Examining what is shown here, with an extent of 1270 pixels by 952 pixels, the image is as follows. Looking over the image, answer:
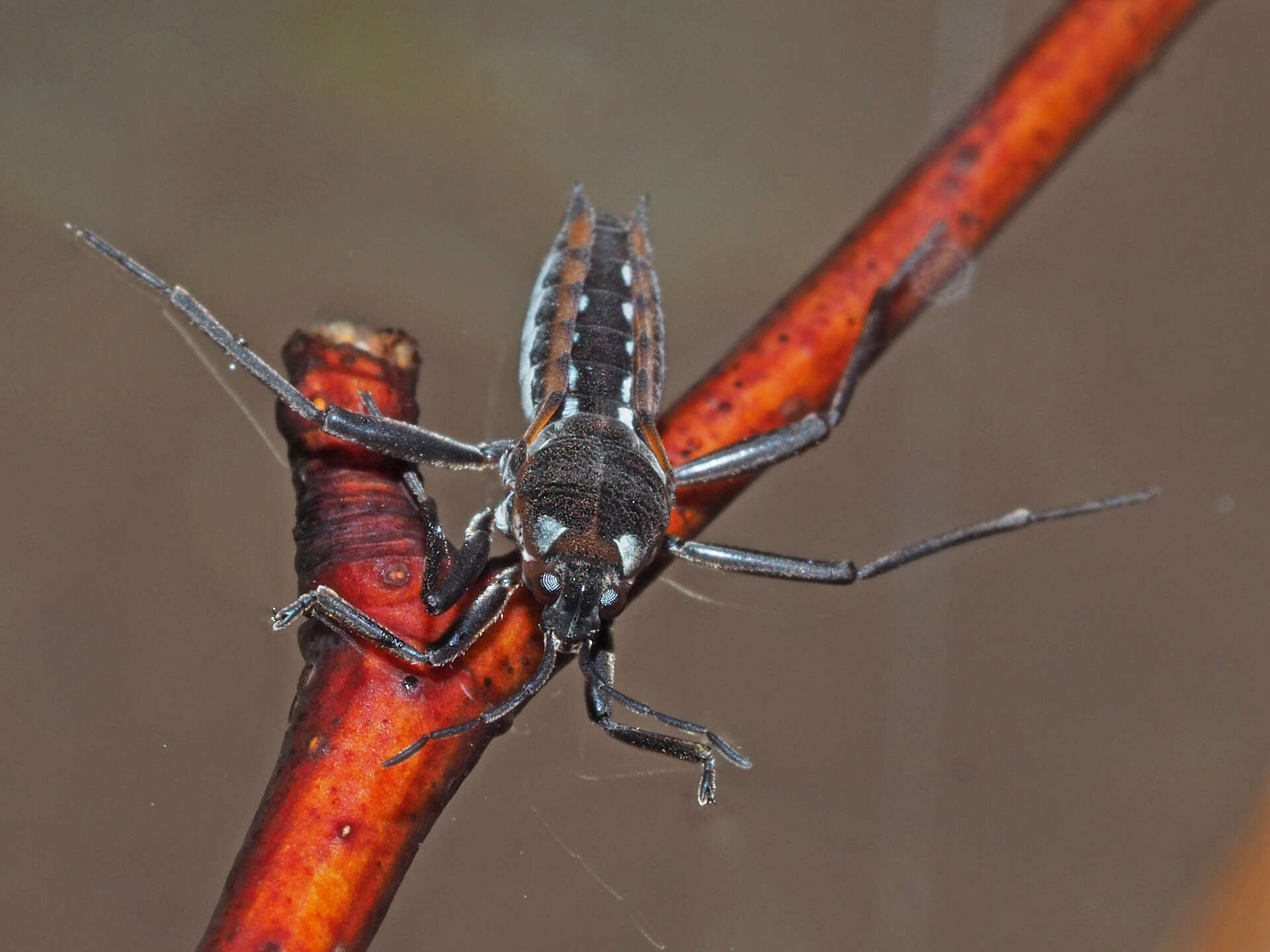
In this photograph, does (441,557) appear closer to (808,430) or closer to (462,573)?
(462,573)

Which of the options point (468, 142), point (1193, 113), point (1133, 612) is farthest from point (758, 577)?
point (1193, 113)

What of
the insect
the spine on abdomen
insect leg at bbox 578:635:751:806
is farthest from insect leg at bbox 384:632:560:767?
the spine on abdomen

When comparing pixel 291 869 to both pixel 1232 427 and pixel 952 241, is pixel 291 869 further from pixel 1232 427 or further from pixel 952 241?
pixel 1232 427

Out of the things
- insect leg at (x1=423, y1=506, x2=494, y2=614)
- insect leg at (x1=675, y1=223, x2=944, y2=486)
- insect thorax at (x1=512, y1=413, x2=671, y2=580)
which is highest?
insect leg at (x1=675, y1=223, x2=944, y2=486)

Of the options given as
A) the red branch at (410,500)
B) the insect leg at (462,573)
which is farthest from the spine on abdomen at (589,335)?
the insect leg at (462,573)

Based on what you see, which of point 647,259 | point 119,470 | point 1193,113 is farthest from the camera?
point 1193,113

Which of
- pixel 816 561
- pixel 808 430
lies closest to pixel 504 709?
pixel 816 561

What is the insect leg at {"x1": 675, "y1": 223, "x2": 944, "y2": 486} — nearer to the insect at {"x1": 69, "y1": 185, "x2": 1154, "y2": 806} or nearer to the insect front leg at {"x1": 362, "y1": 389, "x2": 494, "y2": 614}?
the insect at {"x1": 69, "y1": 185, "x2": 1154, "y2": 806}
